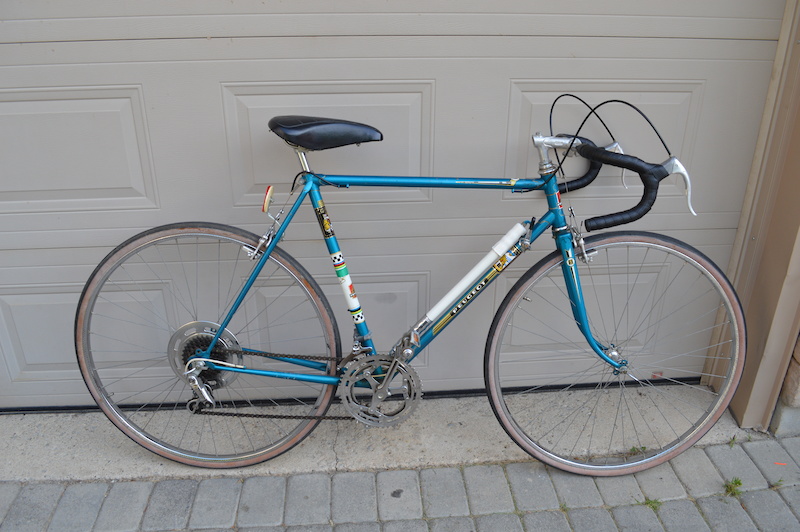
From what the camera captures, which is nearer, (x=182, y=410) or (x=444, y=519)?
(x=444, y=519)

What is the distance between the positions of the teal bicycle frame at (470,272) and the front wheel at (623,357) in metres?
0.37

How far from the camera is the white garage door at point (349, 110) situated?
2088 millimetres

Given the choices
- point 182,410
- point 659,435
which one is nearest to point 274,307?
point 182,410

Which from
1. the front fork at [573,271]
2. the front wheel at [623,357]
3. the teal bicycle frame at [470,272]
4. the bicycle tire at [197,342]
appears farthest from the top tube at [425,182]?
A: the front wheel at [623,357]

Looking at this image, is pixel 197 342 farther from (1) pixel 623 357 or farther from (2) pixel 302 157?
(1) pixel 623 357

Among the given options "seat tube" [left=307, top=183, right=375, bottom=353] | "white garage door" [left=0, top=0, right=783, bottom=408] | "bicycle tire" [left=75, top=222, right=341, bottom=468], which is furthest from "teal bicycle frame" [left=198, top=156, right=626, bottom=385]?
"white garage door" [left=0, top=0, right=783, bottom=408]

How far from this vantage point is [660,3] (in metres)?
2.15

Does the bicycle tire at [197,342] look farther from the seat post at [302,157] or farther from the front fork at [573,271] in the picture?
the front fork at [573,271]

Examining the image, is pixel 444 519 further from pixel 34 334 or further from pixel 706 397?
pixel 34 334

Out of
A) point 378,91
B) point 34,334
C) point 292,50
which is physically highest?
point 292,50

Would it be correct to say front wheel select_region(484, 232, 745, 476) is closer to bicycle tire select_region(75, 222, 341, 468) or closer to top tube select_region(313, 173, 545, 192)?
top tube select_region(313, 173, 545, 192)

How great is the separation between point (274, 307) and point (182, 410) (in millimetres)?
660

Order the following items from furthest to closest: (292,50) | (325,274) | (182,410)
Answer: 1. (182,410)
2. (325,274)
3. (292,50)

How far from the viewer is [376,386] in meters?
2.20
